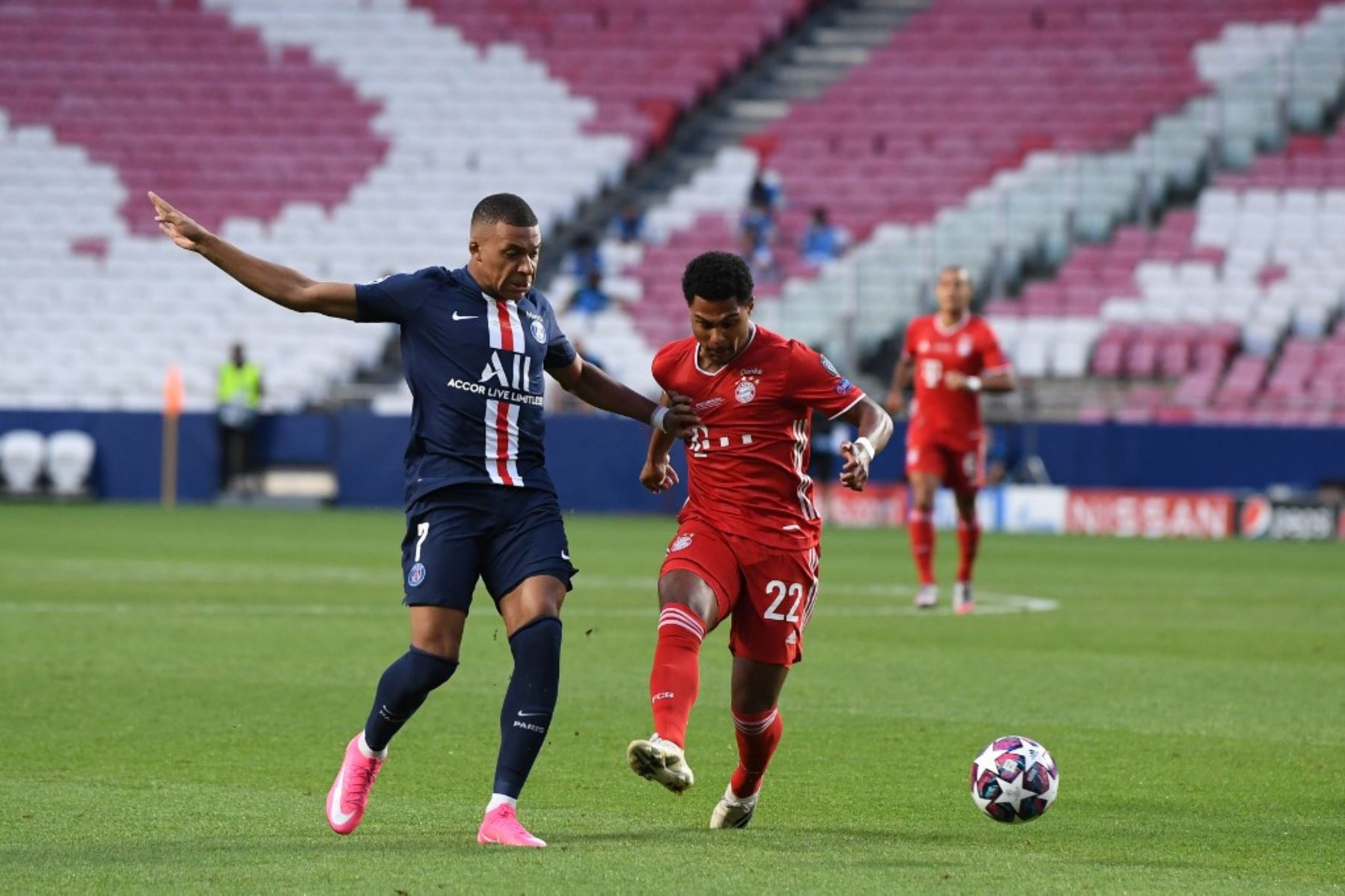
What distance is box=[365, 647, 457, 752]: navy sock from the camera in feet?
20.2

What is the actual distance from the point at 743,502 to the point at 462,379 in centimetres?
102

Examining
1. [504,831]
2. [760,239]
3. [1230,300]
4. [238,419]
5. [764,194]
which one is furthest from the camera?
[764,194]

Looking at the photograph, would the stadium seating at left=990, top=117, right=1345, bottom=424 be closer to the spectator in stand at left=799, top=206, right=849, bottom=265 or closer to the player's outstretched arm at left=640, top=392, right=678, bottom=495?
the spectator in stand at left=799, top=206, right=849, bottom=265

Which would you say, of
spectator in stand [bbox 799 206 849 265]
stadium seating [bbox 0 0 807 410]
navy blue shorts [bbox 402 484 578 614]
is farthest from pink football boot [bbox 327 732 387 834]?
stadium seating [bbox 0 0 807 410]

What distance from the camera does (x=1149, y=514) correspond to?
2477cm

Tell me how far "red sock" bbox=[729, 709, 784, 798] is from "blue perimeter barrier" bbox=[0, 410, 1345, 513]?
1787 centimetres

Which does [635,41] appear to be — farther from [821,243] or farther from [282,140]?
[821,243]

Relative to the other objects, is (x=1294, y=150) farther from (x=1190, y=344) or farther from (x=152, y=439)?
(x=152, y=439)

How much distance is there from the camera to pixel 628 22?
3447 centimetres

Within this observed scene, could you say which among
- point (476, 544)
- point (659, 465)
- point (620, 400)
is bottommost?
point (476, 544)

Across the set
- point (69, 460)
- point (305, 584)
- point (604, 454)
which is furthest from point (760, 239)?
point (305, 584)

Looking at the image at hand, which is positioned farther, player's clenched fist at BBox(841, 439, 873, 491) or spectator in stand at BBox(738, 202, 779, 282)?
spectator in stand at BBox(738, 202, 779, 282)

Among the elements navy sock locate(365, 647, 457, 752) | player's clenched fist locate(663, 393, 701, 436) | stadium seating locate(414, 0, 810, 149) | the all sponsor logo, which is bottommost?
the all sponsor logo

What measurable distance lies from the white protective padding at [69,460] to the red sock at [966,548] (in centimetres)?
1638
